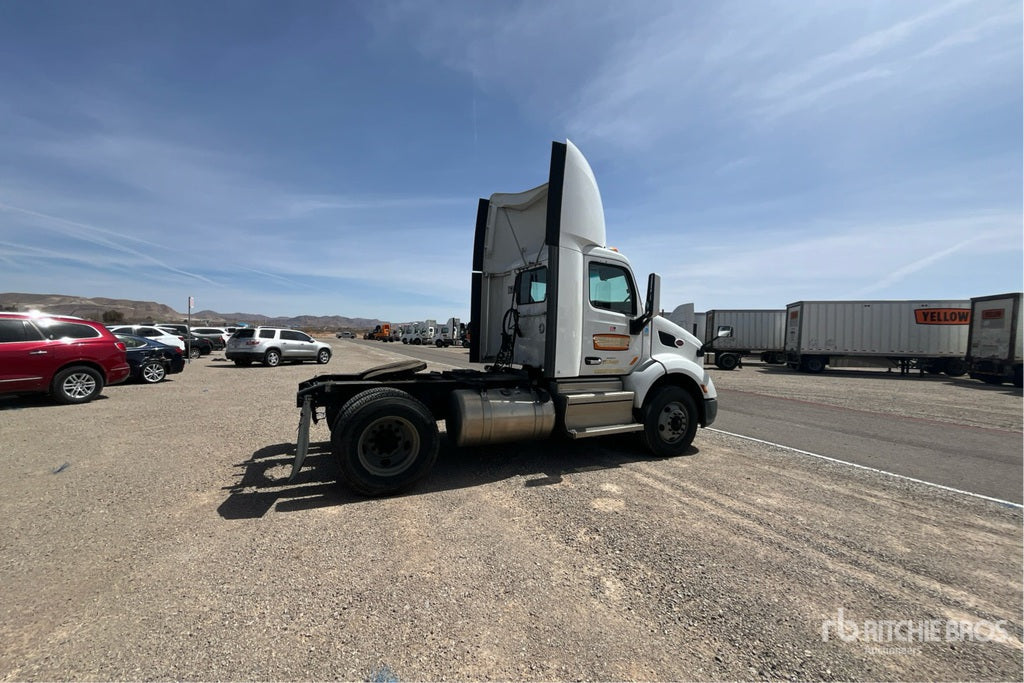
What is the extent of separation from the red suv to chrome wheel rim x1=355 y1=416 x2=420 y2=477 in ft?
28.5

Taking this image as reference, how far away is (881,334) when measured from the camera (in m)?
19.9

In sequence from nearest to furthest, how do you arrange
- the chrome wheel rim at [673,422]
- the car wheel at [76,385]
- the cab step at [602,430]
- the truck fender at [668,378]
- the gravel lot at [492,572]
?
the gravel lot at [492,572]
the cab step at [602,430]
the truck fender at [668,378]
the chrome wheel rim at [673,422]
the car wheel at [76,385]

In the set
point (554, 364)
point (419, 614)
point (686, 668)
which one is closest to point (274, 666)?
point (419, 614)

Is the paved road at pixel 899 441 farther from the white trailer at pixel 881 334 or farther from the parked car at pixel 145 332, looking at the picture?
the parked car at pixel 145 332

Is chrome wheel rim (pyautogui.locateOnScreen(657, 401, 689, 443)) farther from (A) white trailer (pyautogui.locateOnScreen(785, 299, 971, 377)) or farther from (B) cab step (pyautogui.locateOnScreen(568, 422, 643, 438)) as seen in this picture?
(A) white trailer (pyautogui.locateOnScreen(785, 299, 971, 377))

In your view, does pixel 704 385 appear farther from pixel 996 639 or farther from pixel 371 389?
pixel 371 389

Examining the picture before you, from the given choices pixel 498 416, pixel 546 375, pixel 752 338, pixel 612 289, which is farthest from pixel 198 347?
pixel 752 338

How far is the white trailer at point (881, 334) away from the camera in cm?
1927

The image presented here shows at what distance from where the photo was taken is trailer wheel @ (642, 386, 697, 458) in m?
5.64

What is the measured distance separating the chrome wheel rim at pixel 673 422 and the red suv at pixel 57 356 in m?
11.4

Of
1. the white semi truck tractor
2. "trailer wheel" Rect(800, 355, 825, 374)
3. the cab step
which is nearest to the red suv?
the white semi truck tractor

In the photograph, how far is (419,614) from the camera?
244cm

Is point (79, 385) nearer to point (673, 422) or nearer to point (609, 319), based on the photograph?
point (609, 319)

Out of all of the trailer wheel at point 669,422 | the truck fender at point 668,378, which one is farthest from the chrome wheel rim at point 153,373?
the trailer wheel at point 669,422
